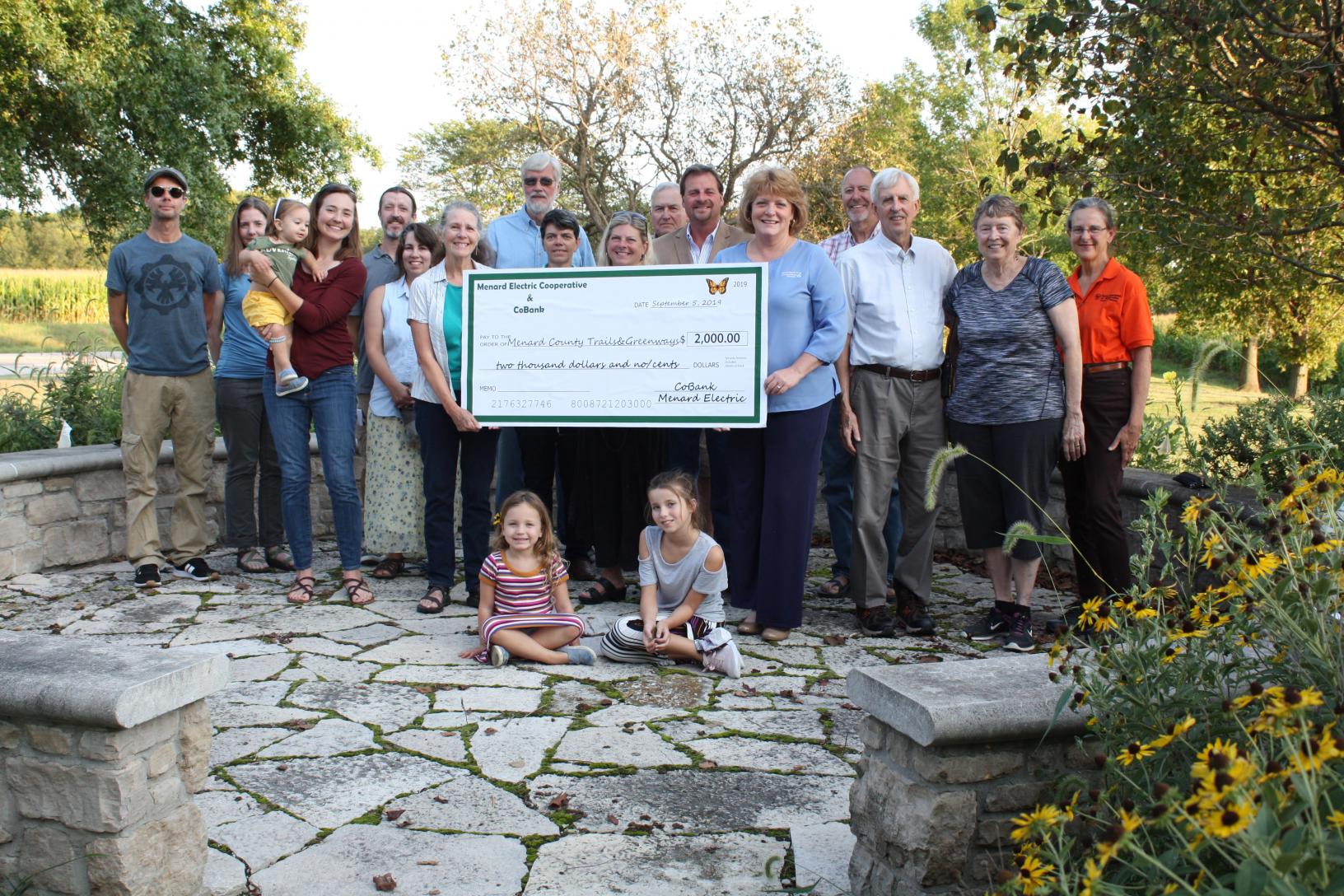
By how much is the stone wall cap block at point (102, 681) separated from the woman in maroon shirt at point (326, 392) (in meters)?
3.21

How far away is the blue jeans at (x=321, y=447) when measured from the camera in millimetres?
6117

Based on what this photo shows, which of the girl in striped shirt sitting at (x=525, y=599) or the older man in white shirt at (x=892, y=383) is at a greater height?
the older man in white shirt at (x=892, y=383)

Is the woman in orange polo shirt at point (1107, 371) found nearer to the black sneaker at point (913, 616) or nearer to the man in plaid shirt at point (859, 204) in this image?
the black sneaker at point (913, 616)

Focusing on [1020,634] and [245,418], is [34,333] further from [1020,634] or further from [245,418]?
[1020,634]

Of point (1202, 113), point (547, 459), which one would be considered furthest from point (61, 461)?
point (1202, 113)

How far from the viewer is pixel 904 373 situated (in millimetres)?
5273

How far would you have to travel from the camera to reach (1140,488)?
6152 mm

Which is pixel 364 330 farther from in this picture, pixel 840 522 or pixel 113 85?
pixel 113 85

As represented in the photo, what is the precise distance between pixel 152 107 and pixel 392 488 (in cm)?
1445

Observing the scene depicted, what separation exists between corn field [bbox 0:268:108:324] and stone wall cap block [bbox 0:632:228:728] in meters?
33.6

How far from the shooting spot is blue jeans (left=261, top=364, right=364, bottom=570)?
6.12m

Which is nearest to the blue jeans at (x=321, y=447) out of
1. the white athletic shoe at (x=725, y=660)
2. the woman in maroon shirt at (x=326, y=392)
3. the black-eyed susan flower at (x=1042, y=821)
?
the woman in maroon shirt at (x=326, y=392)

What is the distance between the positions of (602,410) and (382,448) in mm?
1528

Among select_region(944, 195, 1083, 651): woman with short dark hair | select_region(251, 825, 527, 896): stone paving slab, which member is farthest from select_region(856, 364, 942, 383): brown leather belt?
select_region(251, 825, 527, 896): stone paving slab
